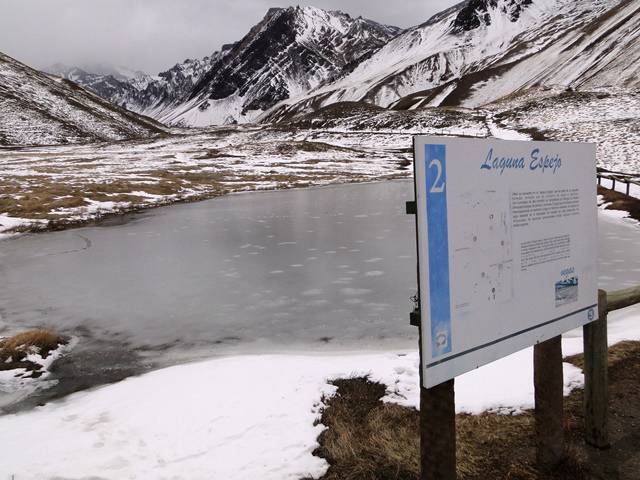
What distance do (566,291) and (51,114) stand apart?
15982 cm

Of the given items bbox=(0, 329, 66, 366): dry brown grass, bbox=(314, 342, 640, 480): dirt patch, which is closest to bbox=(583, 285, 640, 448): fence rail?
bbox=(314, 342, 640, 480): dirt patch

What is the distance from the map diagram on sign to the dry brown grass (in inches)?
263

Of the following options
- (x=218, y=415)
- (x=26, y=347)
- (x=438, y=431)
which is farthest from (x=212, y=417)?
(x=26, y=347)

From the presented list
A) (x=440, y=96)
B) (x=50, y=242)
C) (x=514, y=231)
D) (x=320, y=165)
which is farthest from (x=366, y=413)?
(x=440, y=96)

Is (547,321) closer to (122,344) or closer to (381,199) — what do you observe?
(122,344)

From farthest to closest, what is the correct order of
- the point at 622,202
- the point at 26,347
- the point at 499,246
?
the point at 622,202 → the point at 26,347 → the point at 499,246

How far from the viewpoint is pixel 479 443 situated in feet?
14.6

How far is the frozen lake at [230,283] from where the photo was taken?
8141 millimetres

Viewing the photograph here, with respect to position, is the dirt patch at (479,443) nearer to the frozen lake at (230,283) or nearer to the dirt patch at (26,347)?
the frozen lake at (230,283)

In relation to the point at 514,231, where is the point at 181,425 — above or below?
below

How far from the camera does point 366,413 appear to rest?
5.18 metres

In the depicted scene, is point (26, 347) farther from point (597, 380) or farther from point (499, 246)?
point (597, 380)

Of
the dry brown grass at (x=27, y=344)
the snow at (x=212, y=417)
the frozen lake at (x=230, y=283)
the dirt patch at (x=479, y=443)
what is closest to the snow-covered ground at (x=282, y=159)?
the frozen lake at (x=230, y=283)

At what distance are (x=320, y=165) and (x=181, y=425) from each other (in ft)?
208
